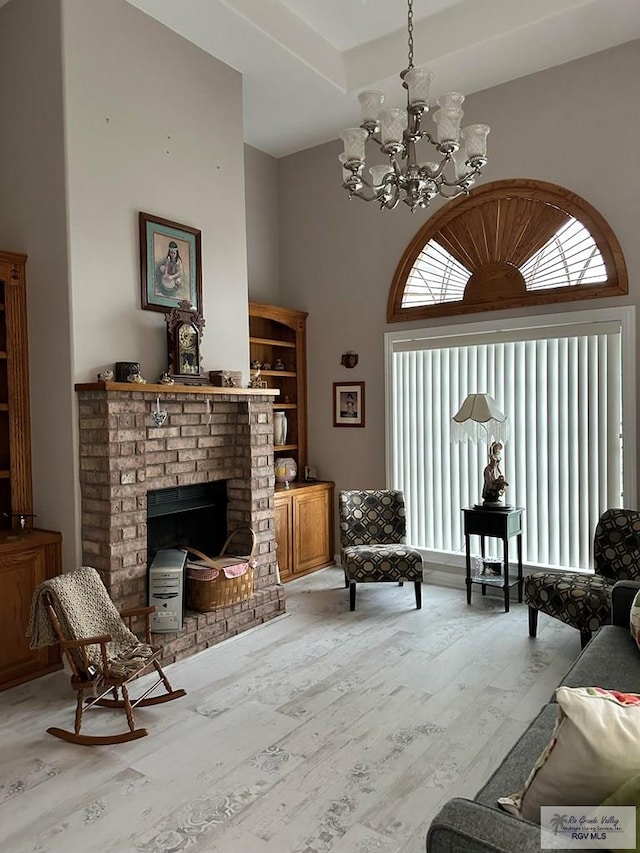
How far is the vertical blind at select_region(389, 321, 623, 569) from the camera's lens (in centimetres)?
463

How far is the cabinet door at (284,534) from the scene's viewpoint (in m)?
5.44

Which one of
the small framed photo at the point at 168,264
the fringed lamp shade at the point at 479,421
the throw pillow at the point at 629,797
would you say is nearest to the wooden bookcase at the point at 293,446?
the small framed photo at the point at 168,264

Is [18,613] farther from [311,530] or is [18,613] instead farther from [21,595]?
[311,530]

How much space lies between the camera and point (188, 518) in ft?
15.0

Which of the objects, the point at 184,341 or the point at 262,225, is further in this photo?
the point at 262,225

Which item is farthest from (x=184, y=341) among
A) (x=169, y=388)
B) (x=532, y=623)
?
(x=532, y=623)

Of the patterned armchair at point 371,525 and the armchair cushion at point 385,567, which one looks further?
the patterned armchair at point 371,525

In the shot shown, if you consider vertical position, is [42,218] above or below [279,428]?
above

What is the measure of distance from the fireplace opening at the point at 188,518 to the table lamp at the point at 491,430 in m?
2.01

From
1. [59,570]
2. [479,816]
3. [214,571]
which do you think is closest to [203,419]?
[214,571]

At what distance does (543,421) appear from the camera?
16.1ft

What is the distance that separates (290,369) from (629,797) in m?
5.26

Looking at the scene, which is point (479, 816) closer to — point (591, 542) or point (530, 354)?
point (591, 542)

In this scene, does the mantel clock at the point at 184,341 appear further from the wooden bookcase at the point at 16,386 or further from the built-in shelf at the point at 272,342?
the built-in shelf at the point at 272,342
